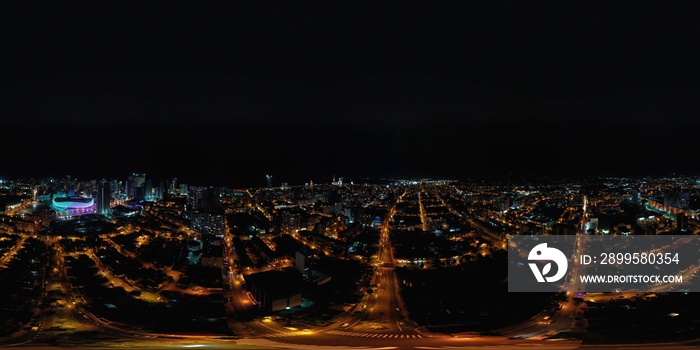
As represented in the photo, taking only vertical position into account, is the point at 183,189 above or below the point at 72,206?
above

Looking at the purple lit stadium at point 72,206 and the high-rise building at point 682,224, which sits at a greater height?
the purple lit stadium at point 72,206

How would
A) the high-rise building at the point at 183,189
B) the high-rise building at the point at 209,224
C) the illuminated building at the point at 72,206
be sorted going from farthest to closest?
A: the high-rise building at the point at 183,189 < the illuminated building at the point at 72,206 < the high-rise building at the point at 209,224

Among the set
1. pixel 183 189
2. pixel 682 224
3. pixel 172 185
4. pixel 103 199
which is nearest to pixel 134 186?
pixel 172 185

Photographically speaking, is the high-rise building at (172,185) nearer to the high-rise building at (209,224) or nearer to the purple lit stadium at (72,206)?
the purple lit stadium at (72,206)

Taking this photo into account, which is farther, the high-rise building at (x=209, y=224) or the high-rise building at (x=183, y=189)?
the high-rise building at (x=183, y=189)

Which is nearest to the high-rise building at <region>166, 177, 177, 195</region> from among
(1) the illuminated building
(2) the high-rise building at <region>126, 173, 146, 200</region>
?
(2) the high-rise building at <region>126, 173, 146, 200</region>

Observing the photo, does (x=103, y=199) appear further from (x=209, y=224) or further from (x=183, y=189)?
(x=209, y=224)

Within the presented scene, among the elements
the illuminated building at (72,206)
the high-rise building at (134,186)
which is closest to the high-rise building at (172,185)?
the high-rise building at (134,186)

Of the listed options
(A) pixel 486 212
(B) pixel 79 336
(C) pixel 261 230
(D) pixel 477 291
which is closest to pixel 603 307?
(D) pixel 477 291

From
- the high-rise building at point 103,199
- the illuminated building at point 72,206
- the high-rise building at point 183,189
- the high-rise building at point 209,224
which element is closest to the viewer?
the high-rise building at point 209,224

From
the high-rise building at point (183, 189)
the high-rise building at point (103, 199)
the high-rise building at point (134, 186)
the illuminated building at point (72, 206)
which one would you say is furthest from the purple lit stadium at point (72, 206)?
the high-rise building at point (183, 189)

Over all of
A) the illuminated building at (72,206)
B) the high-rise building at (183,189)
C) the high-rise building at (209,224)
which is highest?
the high-rise building at (183,189)
